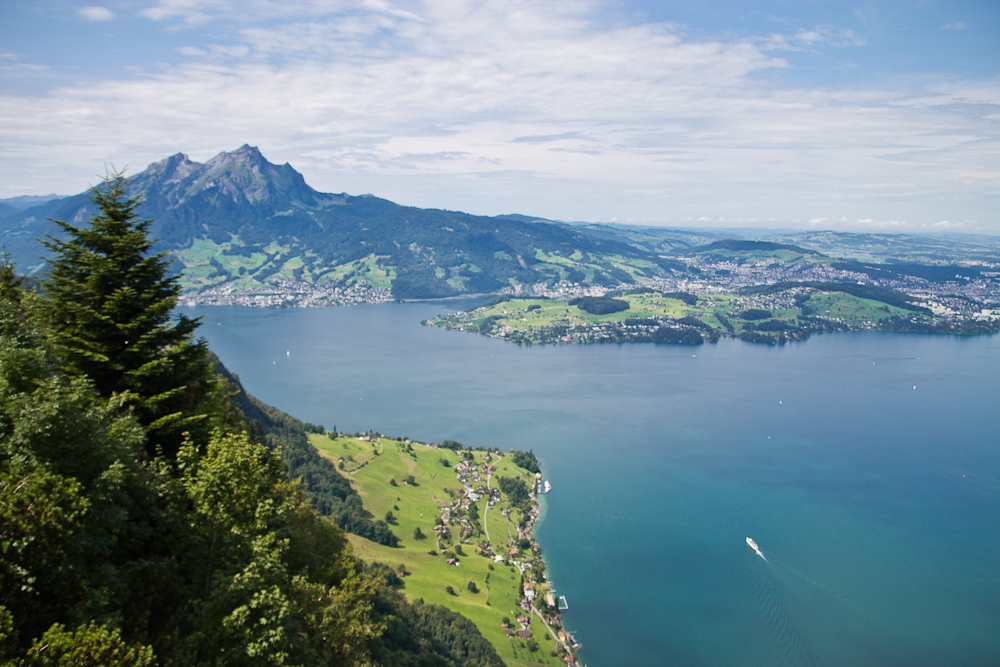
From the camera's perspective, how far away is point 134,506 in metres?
8.34

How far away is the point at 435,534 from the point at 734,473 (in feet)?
101

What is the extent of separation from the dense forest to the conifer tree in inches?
1.6

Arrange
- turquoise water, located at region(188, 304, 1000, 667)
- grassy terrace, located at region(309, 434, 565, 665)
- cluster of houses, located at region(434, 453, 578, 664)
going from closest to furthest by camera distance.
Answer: cluster of houses, located at region(434, 453, 578, 664) → turquoise water, located at region(188, 304, 1000, 667) → grassy terrace, located at region(309, 434, 565, 665)

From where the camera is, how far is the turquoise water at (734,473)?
106ft

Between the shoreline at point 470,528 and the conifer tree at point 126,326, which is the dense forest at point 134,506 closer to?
the conifer tree at point 126,326

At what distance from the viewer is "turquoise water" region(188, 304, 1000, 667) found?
32.4 metres

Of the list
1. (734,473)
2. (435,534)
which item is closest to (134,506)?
(435,534)

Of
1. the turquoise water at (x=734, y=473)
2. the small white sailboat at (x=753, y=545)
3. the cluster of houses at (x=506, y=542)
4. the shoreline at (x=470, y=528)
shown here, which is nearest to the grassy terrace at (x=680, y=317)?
the turquoise water at (x=734, y=473)

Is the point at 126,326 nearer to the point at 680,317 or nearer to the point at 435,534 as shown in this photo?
the point at 435,534

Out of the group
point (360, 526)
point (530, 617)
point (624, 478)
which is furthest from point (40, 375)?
point (624, 478)

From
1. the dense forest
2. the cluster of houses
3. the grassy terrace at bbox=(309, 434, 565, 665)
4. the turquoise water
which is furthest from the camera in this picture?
the grassy terrace at bbox=(309, 434, 565, 665)

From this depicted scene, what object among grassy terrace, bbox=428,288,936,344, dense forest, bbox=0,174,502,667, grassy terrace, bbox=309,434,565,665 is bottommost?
grassy terrace, bbox=309,434,565,665

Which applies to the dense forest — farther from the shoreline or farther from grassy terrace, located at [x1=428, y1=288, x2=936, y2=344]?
grassy terrace, located at [x1=428, y1=288, x2=936, y2=344]

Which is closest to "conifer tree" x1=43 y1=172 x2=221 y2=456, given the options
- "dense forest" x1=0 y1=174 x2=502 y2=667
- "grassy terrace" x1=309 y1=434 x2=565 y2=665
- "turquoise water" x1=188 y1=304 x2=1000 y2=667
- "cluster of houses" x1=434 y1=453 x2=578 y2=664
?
"dense forest" x1=0 y1=174 x2=502 y2=667
